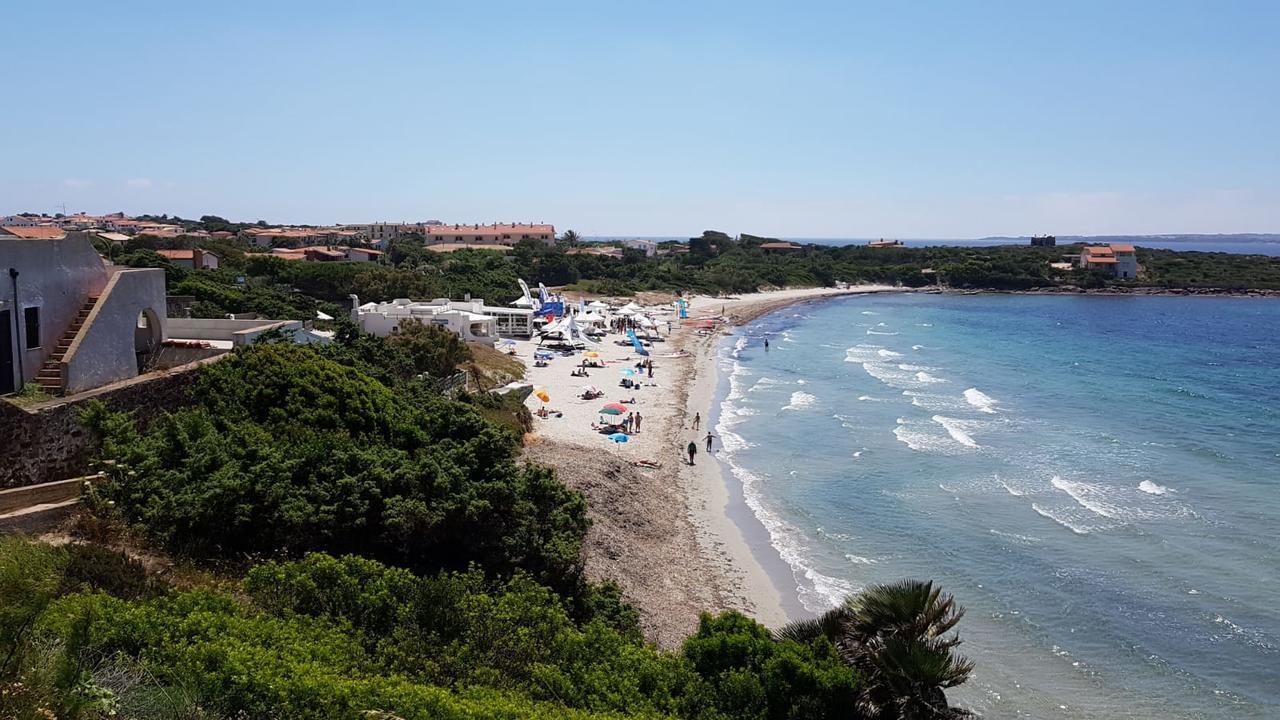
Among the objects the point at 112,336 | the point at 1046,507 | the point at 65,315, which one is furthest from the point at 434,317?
the point at 1046,507

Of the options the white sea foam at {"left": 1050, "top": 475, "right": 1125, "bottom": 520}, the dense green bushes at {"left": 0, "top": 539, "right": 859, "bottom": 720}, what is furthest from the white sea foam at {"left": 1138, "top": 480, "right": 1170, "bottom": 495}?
the dense green bushes at {"left": 0, "top": 539, "right": 859, "bottom": 720}

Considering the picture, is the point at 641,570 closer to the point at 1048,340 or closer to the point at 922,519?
the point at 922,519

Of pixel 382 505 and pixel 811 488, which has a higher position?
pixel 382 505

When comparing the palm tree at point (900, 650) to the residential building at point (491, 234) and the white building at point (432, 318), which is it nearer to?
the white building at point (432, 318)

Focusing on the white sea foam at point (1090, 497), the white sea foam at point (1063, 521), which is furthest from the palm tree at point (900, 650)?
the white sea foam at point (1090, 497)

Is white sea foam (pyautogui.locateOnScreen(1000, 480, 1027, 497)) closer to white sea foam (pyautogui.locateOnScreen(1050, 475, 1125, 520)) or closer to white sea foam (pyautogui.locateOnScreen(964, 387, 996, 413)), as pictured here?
white sea foam (pyautogui.locateOnScreen(1050, 475, 1125, 520))

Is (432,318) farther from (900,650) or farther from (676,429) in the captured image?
(900,650)

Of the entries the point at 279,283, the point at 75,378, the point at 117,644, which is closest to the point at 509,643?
the point at 117,644
